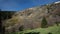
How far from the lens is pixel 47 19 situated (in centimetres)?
542

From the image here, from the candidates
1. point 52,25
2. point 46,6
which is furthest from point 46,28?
point 46,6

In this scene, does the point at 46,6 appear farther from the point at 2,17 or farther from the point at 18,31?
the point at 2,17

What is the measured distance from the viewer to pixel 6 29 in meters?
5.57

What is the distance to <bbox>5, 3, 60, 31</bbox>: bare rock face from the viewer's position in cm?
536

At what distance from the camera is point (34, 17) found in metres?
5.52

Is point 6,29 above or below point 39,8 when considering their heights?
below

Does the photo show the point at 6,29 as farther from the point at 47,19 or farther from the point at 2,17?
the point at 47,19

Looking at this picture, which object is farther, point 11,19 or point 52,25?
point 11,19

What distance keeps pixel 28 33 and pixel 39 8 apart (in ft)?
3.66

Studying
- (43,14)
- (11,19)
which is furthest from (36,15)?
(11,19)

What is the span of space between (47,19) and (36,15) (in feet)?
1.54

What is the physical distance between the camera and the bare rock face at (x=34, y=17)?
536 cm

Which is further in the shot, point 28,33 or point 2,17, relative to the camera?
point 2,17

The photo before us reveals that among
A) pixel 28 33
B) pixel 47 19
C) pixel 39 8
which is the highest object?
pixel 39 8
